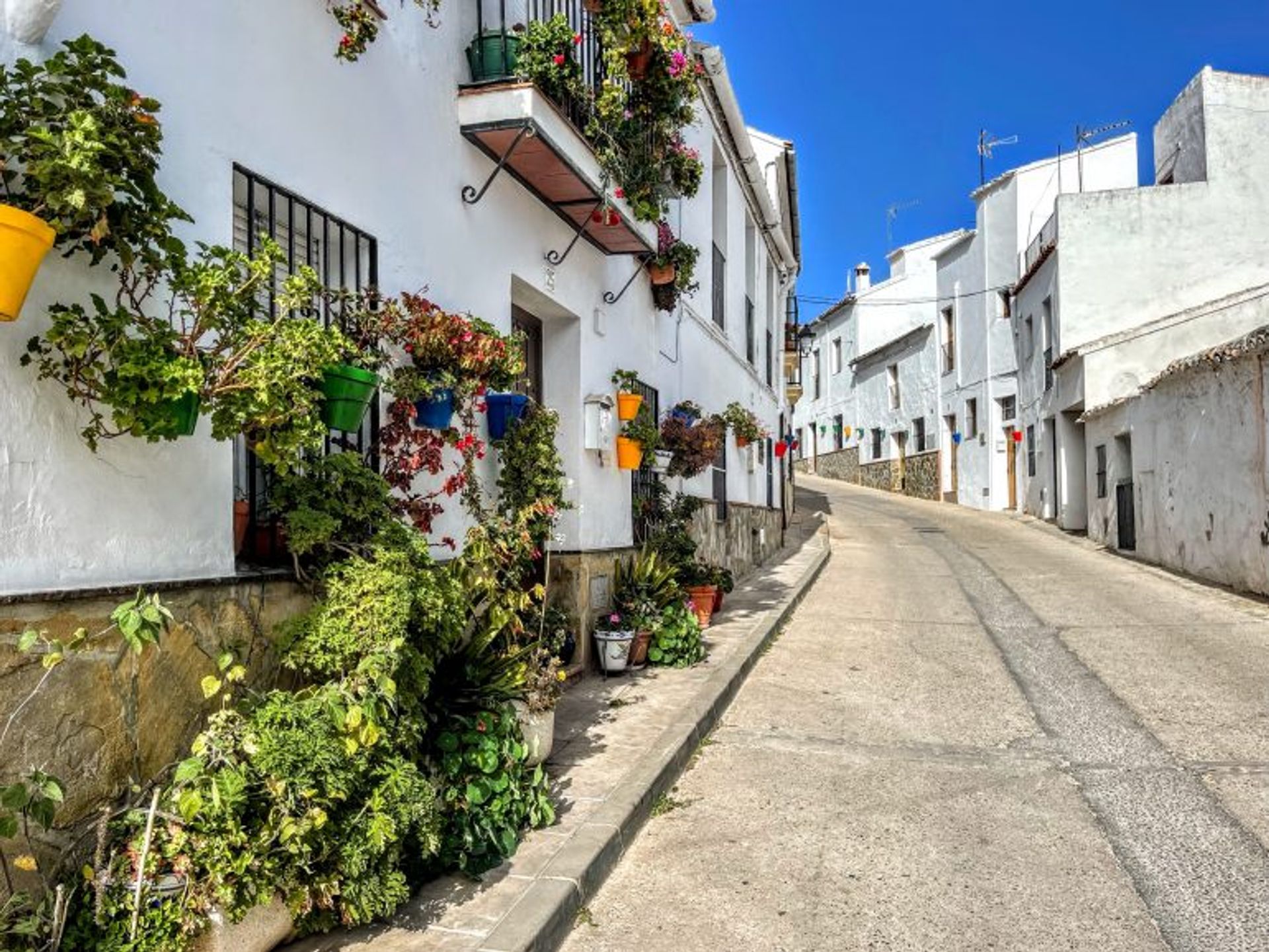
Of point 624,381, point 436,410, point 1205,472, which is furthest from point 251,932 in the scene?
point 1205,472

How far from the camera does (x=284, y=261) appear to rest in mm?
3535

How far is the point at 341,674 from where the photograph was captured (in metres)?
3.53

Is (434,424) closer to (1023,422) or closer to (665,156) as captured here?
(665,156)

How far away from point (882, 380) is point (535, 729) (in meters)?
34.5

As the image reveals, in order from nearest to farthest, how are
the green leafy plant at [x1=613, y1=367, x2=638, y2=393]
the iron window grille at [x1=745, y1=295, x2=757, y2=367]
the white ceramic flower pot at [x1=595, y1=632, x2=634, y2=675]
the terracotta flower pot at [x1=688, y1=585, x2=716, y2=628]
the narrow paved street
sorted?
1. the narrow paved street
2. the white ceramic flower pot at [x1=595, y1=632, x2=634, y2=675]
3. the green leafy plant at [x1=613, y1=367, x2=638, y2=393]
4. the terracotta flower pot at [x1=688, y1=585, x2=716, y2=628]
5. the iron window grille at [x1=745, y1=295, x2=757, y2=367]

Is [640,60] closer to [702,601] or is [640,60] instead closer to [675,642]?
[675,642]

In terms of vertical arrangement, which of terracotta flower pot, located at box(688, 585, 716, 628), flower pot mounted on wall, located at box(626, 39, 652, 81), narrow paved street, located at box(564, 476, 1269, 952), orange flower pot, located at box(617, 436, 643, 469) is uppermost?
flower pot mounted on wall, located at box(626, 39, 652, 81)

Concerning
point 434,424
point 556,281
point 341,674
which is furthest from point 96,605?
point 556,281

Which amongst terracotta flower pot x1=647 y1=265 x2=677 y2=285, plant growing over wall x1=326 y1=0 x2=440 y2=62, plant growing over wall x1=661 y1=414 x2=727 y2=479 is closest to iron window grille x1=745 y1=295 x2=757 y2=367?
plant growing over wall x1=661 y1=414 x2=727 y2=479

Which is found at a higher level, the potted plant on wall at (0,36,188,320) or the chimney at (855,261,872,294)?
the chimney at (855,261,872,294)

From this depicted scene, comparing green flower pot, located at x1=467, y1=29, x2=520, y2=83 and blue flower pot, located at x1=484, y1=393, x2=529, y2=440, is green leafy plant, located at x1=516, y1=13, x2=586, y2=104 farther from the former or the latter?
blue flower pot, located at x1=484, y1=393, x2=529, y2=440

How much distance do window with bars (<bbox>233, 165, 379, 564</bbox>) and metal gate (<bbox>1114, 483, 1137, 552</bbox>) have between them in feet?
53.1

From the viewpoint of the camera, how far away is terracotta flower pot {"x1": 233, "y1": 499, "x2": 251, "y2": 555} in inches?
144

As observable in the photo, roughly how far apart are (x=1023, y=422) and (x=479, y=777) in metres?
25.0
